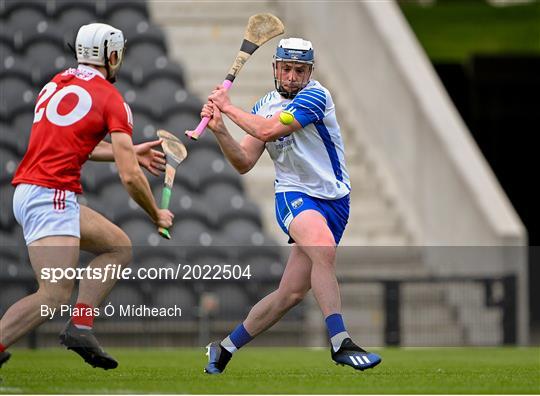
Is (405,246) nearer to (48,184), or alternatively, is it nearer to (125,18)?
(125,18)

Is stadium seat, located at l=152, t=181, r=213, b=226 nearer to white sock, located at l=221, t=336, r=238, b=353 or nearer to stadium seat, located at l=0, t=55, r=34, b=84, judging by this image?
stadium seat, located at l=0, t=55, r=34, b=84

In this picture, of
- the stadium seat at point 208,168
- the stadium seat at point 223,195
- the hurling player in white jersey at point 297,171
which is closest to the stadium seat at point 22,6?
the stadium seat at point 208,168

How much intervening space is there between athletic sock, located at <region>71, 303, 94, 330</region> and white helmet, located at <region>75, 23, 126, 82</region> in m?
1.37

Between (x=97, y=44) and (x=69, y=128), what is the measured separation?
0.52 m

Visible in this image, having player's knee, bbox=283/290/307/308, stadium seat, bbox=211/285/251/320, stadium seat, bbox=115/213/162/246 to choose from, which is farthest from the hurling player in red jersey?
stadium seat, bbox=115/213/162/246

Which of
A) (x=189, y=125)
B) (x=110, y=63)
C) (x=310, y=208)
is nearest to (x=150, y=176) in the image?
(x=189, y=125)

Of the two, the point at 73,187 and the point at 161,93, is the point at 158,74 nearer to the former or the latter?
the point at 161,93

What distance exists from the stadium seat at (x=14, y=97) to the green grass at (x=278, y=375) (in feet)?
17.1

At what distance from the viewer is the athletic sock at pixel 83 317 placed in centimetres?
865

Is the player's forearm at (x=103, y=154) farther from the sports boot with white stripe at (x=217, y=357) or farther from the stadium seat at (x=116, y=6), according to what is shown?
the stadium seat at (x=116, y=6)

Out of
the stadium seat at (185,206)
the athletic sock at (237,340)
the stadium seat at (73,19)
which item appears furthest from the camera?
the stadium seat at (73,19)

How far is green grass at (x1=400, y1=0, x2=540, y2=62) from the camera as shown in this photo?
27.3 meters

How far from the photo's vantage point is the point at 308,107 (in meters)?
8.89

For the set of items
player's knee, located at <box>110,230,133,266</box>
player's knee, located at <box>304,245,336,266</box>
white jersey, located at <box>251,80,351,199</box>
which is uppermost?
white jersey, located at <box>251,80,351,199</box>
